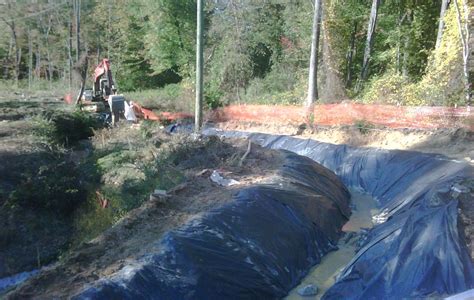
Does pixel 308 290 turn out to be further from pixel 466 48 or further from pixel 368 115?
pixel 466 48

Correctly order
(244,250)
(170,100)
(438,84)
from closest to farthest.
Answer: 1. (244,250)
2. (438,84)
3. (170,100)

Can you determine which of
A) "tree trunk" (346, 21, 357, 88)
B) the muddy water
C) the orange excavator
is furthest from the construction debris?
"tree trunk" (346, 21, 357, 88)

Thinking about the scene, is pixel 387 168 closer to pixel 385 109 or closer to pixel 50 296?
pixel 385 109

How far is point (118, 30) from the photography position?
3925 cm

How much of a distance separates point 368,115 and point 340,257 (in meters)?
9.61

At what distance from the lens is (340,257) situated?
8.45 m

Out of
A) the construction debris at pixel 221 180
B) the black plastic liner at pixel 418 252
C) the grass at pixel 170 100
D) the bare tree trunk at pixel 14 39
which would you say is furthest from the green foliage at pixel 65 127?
the bare tree trunk at pixel 14 39

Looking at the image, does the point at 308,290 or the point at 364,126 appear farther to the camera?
the point at 364,126

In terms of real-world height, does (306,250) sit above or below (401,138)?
below

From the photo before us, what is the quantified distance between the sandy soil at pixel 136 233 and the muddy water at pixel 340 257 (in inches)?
74.9

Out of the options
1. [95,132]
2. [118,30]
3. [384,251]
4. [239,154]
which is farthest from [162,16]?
[384,251]

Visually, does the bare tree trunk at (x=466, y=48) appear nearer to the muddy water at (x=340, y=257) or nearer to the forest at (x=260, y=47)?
the forest at (x=260, y=47)

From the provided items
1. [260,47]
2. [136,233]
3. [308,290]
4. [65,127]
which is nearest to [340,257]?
[308,290]

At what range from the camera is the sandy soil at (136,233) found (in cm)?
532
